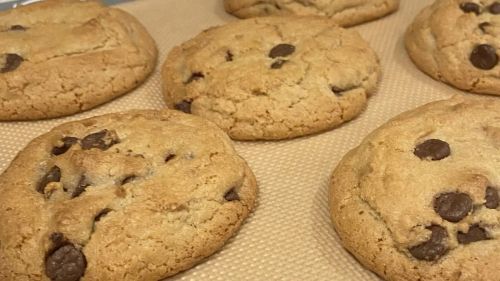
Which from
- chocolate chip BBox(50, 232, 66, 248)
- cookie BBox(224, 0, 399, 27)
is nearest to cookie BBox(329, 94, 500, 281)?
chocolate chip BBox(50, 232, 66, 248)

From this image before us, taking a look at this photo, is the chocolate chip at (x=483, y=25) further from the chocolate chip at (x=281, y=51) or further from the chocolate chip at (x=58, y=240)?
the chocolate chip at (x=58, y=240)

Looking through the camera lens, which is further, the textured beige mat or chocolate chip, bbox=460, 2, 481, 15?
chocolate chip, bbox=460, 2, 481, 15

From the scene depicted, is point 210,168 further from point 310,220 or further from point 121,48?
point 121,48

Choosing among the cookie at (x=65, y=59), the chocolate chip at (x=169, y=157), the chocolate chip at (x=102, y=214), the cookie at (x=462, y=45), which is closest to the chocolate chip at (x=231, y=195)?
the chocolate chip at (x=169, y=157)

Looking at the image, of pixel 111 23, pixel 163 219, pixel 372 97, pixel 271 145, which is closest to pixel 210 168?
pixel 163 219

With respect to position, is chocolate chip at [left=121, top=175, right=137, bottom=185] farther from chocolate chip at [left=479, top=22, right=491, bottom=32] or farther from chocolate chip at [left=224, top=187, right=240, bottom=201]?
chocolate chip at [left=479, top=22, right=491, bottom=32]

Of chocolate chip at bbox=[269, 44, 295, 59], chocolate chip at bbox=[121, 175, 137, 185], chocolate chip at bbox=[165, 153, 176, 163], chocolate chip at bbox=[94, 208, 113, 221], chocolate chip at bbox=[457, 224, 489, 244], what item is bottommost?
chocolate chip at bbox=[457, 224, 489, 244]

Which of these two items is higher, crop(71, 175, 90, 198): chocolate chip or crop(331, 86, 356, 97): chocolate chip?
crop(71, 175, 90, 198): chocolate chip
